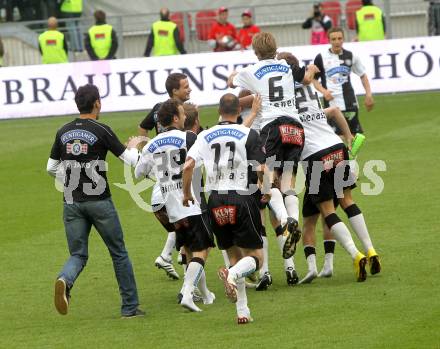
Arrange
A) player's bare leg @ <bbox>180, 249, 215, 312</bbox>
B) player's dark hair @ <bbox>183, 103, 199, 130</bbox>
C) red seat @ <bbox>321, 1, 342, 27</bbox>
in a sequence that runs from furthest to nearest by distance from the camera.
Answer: red seat @ <bbox>321, 1, 342, 27</bbox>, player's dark hair @ <bbox>183, 103, 199, 130</bbox>, player's bare leg @ <bbox>180, 249, 215, 312</bbox>

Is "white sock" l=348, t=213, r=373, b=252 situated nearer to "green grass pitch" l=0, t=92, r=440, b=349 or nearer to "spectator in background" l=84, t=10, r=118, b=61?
"green grass pitch" l=0, t=92, r=440, b=349

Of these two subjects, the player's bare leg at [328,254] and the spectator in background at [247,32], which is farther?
the spectator in background at [247,32]

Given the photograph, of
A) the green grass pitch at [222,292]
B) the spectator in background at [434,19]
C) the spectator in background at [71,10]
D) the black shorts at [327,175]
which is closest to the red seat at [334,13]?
the spectator in background at [434,19]

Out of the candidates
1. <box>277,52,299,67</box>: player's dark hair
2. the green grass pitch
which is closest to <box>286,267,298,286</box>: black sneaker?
the green grass pitch

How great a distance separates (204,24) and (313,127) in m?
19.2

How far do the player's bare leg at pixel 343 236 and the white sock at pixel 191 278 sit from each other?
1676 millimetres

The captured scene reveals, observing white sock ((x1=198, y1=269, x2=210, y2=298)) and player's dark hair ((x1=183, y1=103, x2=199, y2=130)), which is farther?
player's dark hair ((x1=183, y1=103, x2=199, y2=130))

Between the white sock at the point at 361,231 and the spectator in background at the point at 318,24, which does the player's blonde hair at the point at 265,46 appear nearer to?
the white sock at the point at 361,231

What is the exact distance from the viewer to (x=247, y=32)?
29281mm

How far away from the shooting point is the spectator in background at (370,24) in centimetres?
2844

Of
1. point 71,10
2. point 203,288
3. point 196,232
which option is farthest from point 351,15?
point 196,232

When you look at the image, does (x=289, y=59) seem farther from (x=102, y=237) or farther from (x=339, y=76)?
(x=339, y=76)

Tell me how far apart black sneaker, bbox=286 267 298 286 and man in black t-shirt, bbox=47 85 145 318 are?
1.75 metres

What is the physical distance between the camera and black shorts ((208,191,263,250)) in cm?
1048
